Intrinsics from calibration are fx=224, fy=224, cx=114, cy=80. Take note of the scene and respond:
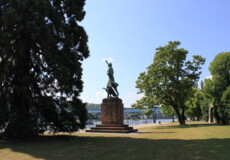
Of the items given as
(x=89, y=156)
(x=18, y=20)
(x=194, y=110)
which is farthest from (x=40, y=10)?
(x=194, y=110)

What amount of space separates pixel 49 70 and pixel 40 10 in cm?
352

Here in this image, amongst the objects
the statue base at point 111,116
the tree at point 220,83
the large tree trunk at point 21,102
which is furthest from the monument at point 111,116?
the tree at point 220,83

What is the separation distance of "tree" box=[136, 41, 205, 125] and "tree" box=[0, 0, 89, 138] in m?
17.9

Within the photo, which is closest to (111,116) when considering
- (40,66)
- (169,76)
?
(40,66)

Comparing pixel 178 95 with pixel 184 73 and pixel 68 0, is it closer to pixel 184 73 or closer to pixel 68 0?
pixel 184 73

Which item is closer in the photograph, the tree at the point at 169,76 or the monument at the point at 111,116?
the monument at the point at 111,116

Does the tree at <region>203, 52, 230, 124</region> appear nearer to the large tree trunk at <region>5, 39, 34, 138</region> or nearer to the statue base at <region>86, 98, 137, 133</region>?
the statue base at <region>86, 98, 137, 133</region>

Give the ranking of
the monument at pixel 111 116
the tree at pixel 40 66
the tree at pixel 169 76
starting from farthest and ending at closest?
the tree at pixel 169 76, the monument at pixel 111 116, the tree at pixel 40 66

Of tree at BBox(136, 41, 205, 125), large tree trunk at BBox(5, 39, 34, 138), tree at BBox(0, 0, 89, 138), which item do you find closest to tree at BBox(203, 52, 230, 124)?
tree at BBox(136, 41, 205, 125)

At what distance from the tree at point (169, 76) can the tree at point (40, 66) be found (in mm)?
17945

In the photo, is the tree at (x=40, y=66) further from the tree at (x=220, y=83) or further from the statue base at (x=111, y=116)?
the tree at (x=220, y=83)

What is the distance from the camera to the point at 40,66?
14305 millimetres

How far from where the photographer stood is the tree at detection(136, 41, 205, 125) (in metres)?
31.1

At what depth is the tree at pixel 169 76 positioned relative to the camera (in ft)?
102
